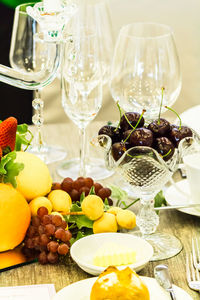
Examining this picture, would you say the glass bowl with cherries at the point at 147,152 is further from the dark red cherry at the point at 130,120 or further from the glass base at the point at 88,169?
the glass base at the point at 88,169

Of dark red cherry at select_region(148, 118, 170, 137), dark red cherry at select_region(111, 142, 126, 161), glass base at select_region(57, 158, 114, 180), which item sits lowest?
glass base at select_region(57, 158, 114, 180)

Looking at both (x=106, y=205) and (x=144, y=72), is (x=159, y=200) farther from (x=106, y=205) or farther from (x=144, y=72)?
(x=144, y=72)

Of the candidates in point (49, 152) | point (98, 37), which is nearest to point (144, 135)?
point (49, 152)

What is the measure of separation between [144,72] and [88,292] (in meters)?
0.59

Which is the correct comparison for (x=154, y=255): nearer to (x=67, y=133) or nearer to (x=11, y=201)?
(x=11, y=201)

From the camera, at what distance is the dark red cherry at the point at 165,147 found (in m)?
0.81

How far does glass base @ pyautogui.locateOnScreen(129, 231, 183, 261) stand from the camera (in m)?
0.85

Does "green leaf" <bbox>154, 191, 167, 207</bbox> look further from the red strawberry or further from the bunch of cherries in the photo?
the red strawberry

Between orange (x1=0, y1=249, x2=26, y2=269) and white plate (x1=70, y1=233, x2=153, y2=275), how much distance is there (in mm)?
86

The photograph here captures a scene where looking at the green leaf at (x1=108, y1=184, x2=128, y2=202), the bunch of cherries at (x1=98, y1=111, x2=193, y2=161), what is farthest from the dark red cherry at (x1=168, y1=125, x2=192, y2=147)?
the green leaf at (x1=108, y1=184, x2=128, y2=202)

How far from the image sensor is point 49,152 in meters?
1.30

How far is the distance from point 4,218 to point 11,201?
26 mm

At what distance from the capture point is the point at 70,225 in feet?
2.97

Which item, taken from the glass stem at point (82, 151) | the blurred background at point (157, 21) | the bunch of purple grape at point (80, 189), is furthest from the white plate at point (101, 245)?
the blurred background at point (157, 21)
